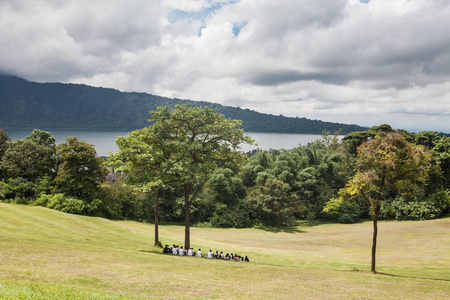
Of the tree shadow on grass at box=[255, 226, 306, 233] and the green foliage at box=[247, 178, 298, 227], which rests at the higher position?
the green foliage at box=[247, 178, 298, 227]

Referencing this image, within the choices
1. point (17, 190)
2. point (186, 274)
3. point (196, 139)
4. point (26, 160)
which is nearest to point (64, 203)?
point (17, 190)

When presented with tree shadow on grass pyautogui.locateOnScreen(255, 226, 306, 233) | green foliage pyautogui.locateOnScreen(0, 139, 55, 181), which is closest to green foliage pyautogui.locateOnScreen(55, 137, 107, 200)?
green foliage pyautogui.locateOnScreen(0, 139, 55, 181)

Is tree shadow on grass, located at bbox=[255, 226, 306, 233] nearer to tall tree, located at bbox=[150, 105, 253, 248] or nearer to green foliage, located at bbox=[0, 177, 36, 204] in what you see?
tall tree, located at bbox=[150, 105, 253, 248]

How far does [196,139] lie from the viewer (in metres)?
27.0

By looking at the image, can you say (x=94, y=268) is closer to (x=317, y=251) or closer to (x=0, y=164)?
(x=317, y=251)

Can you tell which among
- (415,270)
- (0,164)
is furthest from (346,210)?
(0,164)

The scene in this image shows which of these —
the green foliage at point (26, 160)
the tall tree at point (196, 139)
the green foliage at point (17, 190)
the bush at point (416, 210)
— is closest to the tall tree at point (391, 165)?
the tall tree at point (196, 139)

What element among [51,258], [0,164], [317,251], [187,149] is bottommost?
[317,251]

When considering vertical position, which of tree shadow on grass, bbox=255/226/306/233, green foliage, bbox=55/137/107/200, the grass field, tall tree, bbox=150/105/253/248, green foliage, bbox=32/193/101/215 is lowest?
tree shadow on grass, bbox=255/226/306/233

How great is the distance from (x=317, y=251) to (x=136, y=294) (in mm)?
28066

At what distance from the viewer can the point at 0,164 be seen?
163 feet

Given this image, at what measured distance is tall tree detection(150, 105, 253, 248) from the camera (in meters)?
24.9

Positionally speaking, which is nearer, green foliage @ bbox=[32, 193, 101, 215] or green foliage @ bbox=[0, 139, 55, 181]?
green foliage @ bbox=[32, 193, 101, 215]

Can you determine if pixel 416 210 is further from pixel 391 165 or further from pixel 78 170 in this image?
pixel 78 170
